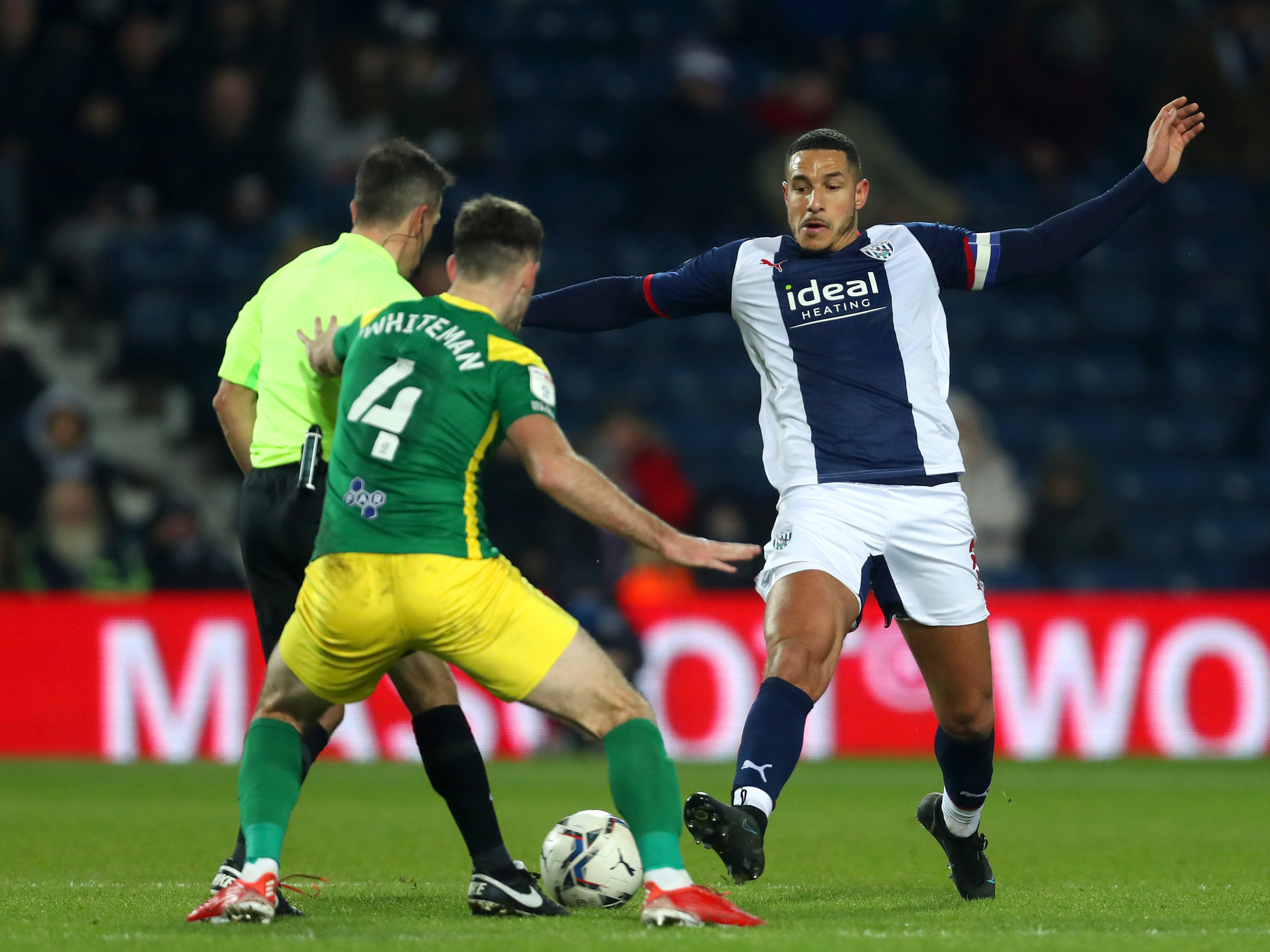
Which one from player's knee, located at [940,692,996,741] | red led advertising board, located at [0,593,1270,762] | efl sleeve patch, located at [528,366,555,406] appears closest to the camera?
efl sleeve patch, located at [528,366,555,406]

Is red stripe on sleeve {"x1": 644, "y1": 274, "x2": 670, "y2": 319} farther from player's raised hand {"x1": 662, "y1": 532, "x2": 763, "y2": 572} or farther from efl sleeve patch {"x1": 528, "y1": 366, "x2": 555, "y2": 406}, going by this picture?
player's raised hand {"x1": 662, "y1": 532, "x2": 763, "y2": 572}

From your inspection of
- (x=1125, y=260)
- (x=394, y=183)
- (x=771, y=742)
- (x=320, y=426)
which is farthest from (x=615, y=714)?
(x=1125, y=260)

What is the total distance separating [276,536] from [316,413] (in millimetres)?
380

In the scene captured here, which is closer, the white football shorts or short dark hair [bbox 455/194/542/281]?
short dark hair [bbox 455/194/542/281]

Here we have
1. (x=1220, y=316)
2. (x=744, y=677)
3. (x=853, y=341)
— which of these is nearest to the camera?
(x=853, y=341)

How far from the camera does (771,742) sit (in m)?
5.15

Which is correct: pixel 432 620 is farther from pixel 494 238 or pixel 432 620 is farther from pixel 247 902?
pixel 494 238

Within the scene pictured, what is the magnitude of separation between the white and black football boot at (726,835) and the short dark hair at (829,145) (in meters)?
2.07

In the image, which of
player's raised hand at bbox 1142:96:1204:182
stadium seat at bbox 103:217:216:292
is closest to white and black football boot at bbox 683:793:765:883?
player's raised hand at bbox 1142:96:1204:182

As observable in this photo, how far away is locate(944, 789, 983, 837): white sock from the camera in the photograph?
5.73 metres

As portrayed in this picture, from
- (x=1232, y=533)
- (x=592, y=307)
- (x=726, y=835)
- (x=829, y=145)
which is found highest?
(x=829, y=145)

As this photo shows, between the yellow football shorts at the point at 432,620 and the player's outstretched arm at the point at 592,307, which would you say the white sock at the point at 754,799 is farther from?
the player's outstretched arm at the point at 592,307

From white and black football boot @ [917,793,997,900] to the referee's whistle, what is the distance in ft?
7.32

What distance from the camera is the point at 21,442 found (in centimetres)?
1284
